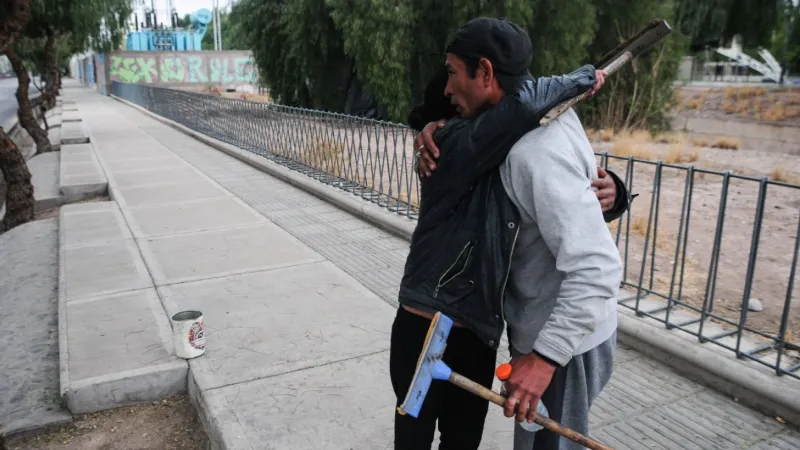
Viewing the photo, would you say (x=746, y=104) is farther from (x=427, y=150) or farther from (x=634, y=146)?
(x=427, y=150)

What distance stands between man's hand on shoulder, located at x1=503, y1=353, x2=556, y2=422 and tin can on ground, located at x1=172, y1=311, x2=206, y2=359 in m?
2.39

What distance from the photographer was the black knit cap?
1733mm

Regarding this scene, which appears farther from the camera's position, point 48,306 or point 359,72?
point 359,72

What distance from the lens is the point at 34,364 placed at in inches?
152

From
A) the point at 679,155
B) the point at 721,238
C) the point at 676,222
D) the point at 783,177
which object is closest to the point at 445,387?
the point at 721,238

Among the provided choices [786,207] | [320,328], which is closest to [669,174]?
[786,207]

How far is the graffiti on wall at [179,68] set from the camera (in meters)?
50.0

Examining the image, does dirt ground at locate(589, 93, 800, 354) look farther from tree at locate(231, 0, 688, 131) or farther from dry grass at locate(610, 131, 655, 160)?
tree at locate(231, 0, 688, 131)

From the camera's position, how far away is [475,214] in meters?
1.85

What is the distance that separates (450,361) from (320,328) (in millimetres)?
2191

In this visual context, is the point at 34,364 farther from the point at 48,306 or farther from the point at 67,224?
the point at 67,224

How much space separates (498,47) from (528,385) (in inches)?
36.3

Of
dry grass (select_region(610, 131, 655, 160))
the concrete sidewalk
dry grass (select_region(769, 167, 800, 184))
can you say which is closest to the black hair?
the concrete sidewalk

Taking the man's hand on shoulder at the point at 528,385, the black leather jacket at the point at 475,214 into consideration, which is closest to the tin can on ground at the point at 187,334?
the black leather jacket at the point at 475,214
